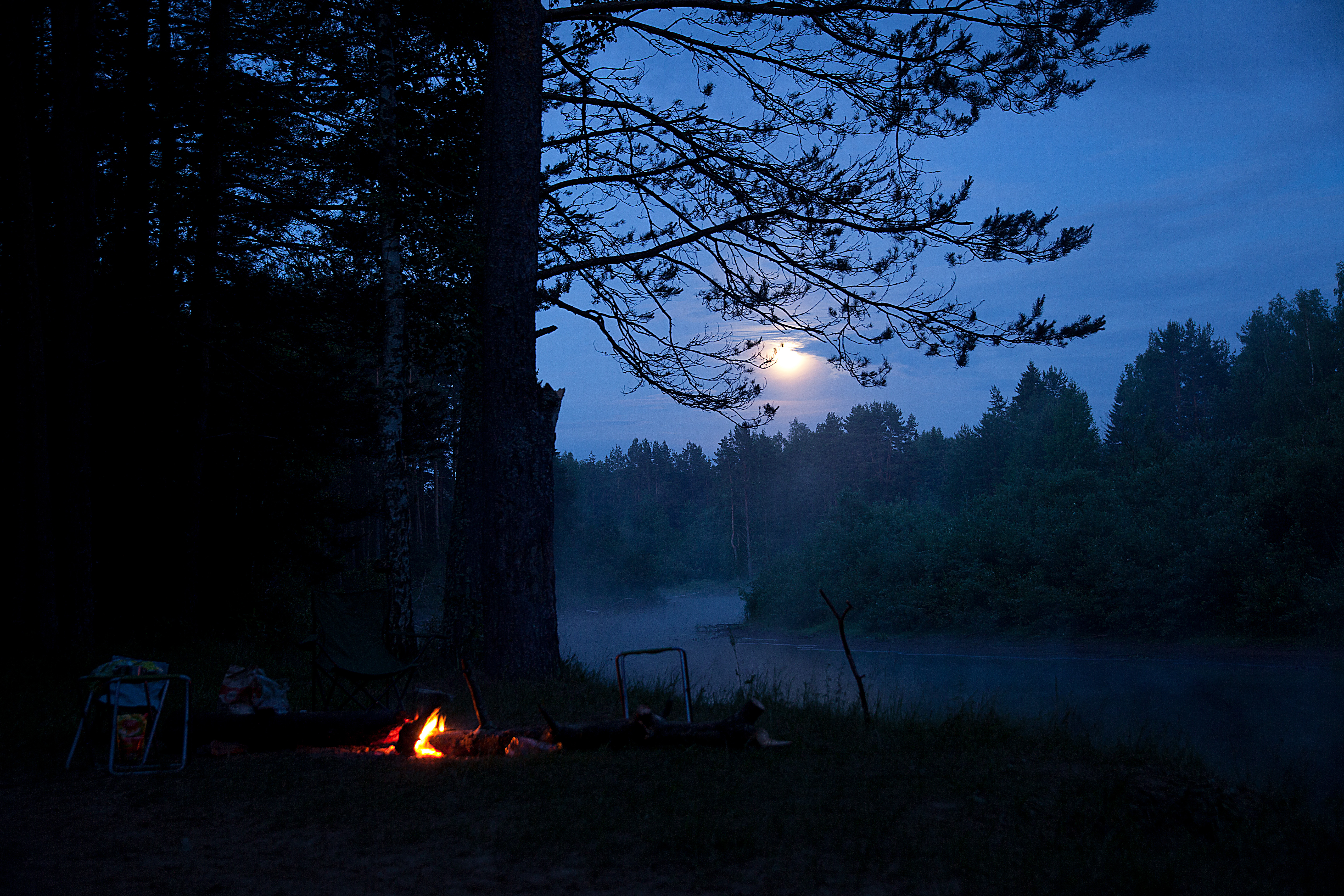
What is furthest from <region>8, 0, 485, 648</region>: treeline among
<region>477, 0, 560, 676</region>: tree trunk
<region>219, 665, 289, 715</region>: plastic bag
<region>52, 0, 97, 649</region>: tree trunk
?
<region>219, 665, 289, 715</region>: plastic bag

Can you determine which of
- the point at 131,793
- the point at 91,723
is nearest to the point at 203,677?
the point at 91,723

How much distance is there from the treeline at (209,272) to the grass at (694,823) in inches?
145

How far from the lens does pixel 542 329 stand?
24.6 feet

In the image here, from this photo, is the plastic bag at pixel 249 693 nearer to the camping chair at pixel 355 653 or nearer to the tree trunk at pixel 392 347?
the camping chair at pixel 355 653

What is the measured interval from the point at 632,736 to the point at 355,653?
2231 millimetres

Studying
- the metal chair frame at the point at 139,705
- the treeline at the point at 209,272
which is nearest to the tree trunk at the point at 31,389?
the treeline at the point at 209,272

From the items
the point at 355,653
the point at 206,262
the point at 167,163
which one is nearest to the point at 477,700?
the point at 355,653

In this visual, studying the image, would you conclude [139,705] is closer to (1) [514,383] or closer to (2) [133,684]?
(2) [133,684]

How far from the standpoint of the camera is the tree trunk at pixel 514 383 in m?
A: 5.80

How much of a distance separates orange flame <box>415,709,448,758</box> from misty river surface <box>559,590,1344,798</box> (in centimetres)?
150

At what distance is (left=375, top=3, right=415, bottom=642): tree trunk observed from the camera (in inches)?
273

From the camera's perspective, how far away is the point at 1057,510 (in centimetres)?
2419

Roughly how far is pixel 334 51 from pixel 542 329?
3.29m

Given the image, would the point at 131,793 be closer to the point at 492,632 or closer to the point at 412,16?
A: the point at 492,632
